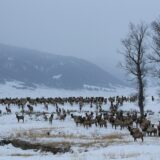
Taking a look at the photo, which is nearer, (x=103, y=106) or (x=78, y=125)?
(x=78, y=125)

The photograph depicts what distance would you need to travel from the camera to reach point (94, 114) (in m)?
59.5

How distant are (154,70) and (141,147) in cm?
2282

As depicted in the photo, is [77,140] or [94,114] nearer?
[77,140]

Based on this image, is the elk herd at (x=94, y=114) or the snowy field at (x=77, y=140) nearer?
the snowy field at (x=77, y=140)

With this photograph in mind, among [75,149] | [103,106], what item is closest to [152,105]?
[103,106]

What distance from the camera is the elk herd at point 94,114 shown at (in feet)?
150

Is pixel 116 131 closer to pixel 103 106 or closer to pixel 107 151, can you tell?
pixel 107 151

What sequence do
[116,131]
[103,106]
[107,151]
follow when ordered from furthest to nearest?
[103,106] < [116,131] < [107,151]

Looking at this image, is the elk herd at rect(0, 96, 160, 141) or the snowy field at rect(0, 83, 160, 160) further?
the elk herd at rect(0, 96, 160, 141)

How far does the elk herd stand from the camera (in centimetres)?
4581

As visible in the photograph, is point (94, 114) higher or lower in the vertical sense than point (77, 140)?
higher

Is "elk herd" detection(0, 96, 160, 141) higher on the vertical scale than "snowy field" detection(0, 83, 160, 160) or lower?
higher

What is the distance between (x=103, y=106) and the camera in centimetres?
6675

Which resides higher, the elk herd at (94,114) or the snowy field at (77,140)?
the elk herd at (94,114)
